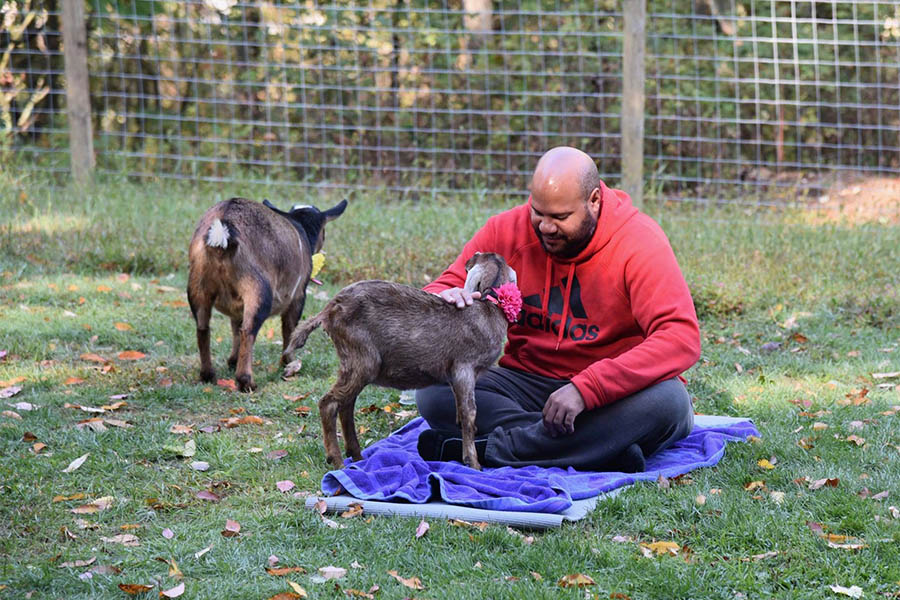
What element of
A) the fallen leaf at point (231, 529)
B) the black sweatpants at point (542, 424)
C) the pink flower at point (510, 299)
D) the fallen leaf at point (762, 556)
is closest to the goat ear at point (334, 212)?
the black sweatpants at point (542, 424)

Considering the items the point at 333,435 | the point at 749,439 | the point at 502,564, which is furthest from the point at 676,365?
the point at 333,435

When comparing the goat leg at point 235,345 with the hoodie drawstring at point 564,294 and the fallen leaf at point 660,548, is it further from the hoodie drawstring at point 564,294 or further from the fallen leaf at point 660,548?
the fallen leaf at point 660,548

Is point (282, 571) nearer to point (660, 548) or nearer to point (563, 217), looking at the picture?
point (660, 548)

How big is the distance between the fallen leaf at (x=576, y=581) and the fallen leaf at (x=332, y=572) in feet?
2.60

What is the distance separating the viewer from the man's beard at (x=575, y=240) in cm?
470

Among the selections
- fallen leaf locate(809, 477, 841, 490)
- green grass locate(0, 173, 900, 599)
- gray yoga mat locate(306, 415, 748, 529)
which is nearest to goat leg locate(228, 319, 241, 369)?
green grass locate(0, 173, 900, 599)

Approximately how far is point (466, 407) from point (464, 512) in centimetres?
62

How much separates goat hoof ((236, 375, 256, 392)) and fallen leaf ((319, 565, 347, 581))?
242 centimetres

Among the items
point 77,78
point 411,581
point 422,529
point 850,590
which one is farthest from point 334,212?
point 77,78

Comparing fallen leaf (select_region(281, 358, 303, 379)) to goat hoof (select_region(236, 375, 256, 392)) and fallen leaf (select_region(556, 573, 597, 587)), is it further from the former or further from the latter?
fallen leaf (select_region(556, 573, 597, 587))

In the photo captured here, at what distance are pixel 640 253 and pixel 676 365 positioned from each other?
0.54 m

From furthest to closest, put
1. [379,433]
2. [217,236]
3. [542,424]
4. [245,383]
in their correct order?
[245,383]
[217,236]
[379,433]
[542,424]

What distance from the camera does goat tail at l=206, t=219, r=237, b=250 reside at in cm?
567

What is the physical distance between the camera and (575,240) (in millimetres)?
4730
